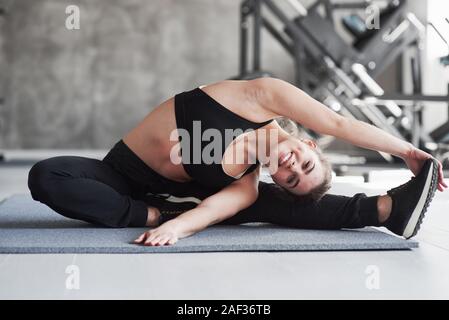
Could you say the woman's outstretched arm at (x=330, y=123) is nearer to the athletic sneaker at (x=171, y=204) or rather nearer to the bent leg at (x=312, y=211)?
the bent leg at (x=312, y=211)

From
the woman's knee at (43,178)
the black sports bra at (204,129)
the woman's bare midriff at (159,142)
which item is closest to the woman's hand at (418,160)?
the black sports bra at (204,129)

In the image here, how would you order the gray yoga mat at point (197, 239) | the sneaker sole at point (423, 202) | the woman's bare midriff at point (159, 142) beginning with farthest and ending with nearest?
1. the woman's bare midriff at point (159, 142)
2. the sneaker sole at point (423, 202)
3. the gray yoga mat at point (197, 239)

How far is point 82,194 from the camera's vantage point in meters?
1.91

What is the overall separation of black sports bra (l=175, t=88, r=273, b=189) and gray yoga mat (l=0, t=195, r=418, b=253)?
20 cm

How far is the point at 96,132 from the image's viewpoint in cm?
800

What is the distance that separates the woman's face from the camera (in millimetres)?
1872

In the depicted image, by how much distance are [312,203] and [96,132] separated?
6.25m

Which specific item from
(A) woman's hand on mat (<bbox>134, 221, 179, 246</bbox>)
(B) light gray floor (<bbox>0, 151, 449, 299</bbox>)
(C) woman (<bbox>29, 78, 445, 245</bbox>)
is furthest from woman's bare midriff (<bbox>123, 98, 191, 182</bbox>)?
(B) light gray floor (<bbox>0, 151, 449, 299</bbox>)

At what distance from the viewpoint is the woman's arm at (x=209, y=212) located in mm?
1790

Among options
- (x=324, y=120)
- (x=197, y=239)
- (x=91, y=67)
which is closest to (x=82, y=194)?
(x=197, y=239)

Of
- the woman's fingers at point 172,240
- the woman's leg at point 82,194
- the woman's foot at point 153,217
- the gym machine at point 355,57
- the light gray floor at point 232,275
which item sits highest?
the gym machine at point 355,57

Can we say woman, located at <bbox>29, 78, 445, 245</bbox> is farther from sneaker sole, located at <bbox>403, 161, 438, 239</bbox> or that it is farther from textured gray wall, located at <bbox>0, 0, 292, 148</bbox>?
textured gray wall, located at <bbox>0, 0, 292, 148</bbox>

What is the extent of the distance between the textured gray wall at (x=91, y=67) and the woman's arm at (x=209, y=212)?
242 inches

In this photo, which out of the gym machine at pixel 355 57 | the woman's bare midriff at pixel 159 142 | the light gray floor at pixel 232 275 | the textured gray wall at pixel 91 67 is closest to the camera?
the light gray floor at pixel 232 275
